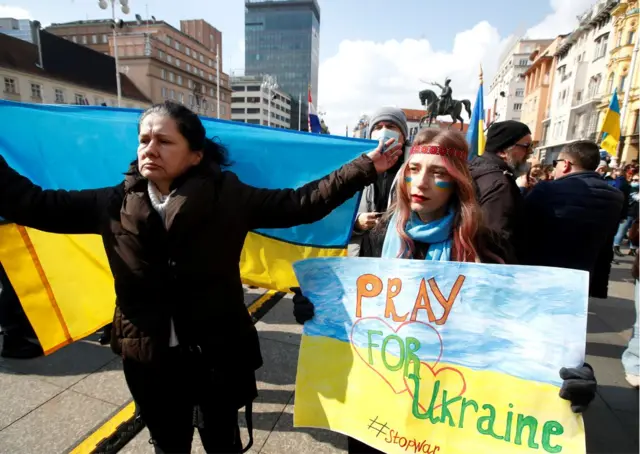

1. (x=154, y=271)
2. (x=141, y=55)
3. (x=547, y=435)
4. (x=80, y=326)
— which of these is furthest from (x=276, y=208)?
(x=141, y=55)

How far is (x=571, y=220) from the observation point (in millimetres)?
2426

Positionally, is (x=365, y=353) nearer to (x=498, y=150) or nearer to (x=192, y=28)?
(x=498, y=150)

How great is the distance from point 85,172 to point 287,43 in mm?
116038

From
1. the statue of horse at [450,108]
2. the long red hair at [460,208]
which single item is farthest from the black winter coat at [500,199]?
the statue of horse at [450,108]

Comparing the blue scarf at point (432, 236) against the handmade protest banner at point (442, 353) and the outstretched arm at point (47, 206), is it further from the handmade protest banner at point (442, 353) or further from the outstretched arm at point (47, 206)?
the outstretched arm at point (47, 206)

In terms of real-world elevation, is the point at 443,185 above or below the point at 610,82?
below

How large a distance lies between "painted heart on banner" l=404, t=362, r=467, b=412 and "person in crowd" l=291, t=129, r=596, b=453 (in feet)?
1.38

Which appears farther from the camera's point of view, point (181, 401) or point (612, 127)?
point (612, 127)

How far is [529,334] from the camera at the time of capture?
3.91 ft

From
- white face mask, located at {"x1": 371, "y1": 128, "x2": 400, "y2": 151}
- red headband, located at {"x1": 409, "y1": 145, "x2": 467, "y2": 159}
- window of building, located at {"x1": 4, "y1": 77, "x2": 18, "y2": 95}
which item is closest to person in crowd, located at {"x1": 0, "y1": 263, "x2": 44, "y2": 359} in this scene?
white face mask, located at {"x1": 371, "y1": 128, "x2": 400, "y2": 151}

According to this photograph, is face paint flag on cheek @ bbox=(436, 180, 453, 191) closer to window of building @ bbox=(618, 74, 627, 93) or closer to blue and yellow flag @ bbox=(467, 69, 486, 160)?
blue and yellow flag @ bbox=(467, 69, 486, 160)

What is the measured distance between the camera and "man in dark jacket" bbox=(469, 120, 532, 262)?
6.82 feet

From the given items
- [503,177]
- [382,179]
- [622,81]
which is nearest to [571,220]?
[503,177]

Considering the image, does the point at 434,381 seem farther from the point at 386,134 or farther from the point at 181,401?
the point at 386,134
